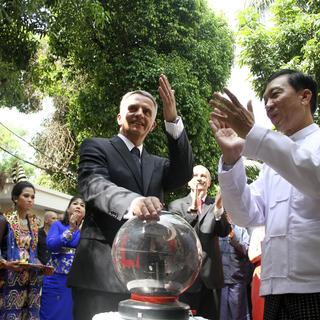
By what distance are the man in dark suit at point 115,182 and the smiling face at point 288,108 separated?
17.2 inches

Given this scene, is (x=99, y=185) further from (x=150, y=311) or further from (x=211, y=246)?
(x=211, y=246)

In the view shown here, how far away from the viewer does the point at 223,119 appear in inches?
78.5

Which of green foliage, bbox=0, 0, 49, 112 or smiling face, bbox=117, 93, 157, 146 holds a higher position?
green foliage, bbox=0, 0, 49, 112

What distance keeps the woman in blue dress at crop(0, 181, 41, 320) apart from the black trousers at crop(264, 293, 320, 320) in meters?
3.29

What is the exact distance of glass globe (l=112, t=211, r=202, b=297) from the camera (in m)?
1.70

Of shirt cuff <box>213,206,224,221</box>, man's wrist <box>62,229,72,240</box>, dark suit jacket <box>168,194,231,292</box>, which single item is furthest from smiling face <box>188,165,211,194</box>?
man's wrist <box>62,229,72,240</box>

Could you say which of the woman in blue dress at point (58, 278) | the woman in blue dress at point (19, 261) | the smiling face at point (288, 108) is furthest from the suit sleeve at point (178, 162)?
the woman in blue dress at point (58, 278)

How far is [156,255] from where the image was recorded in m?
1.70

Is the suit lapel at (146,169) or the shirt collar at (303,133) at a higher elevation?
the shirt collar at (303,133)

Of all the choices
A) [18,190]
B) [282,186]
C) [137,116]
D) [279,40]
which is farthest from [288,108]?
[279,40]

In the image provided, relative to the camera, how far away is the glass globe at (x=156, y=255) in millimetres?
1696

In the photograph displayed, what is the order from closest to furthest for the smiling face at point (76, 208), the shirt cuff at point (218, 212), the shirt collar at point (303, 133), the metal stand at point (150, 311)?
the metal stand at point (150, 311) → the shirt collar at point (303, 133) → the shirt cuff at point (218, 212) → the smiling face at point (76, 208)

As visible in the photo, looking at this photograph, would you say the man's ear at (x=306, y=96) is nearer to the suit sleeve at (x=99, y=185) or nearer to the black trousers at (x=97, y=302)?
the suit sleeve at (x=99, y=185)

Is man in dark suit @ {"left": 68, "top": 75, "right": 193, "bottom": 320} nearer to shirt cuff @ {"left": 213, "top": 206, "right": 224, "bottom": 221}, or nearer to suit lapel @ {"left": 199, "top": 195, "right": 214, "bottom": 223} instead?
shirt cuff @ {"left": 213, "top": 206, "right": 224, "bottom": 221}
